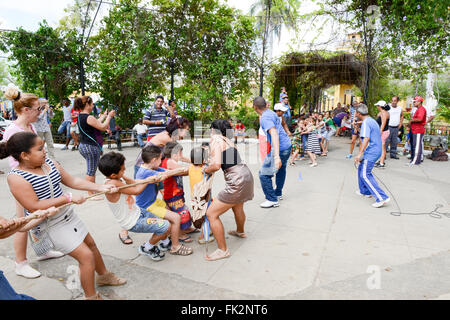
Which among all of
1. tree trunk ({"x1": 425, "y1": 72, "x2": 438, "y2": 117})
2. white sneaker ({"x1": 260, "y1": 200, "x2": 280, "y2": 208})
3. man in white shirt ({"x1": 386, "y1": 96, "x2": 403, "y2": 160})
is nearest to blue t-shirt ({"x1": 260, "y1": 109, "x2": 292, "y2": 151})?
white sneaker ({"x1": 260, "y1": 200, "x2": 280, "y2": 208})

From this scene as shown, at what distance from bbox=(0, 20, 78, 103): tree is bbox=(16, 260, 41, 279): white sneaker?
32.9 ft

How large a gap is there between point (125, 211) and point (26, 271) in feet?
3.66

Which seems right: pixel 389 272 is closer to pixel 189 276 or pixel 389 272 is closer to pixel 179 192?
pixel 189 276

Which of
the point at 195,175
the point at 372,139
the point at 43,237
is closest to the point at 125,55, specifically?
the point at 372,139

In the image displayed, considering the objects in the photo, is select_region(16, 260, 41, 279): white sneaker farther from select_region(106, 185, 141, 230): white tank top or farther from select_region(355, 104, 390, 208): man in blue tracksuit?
select_region(355, 104, 390, 208): man in blue tracksuit

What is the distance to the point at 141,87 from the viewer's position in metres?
12.9

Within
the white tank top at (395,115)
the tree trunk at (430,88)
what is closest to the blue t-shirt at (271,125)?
the white tank top at (395,115)

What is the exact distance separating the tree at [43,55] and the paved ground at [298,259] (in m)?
8.20

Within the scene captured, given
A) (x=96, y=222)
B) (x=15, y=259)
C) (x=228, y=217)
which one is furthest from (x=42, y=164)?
(x=228, y=217)

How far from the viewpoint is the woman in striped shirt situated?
2246 mm

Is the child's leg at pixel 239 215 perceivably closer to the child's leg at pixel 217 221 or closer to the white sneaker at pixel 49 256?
the child's leg at pixel 217 221

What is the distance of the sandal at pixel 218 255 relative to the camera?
330 centimetres
